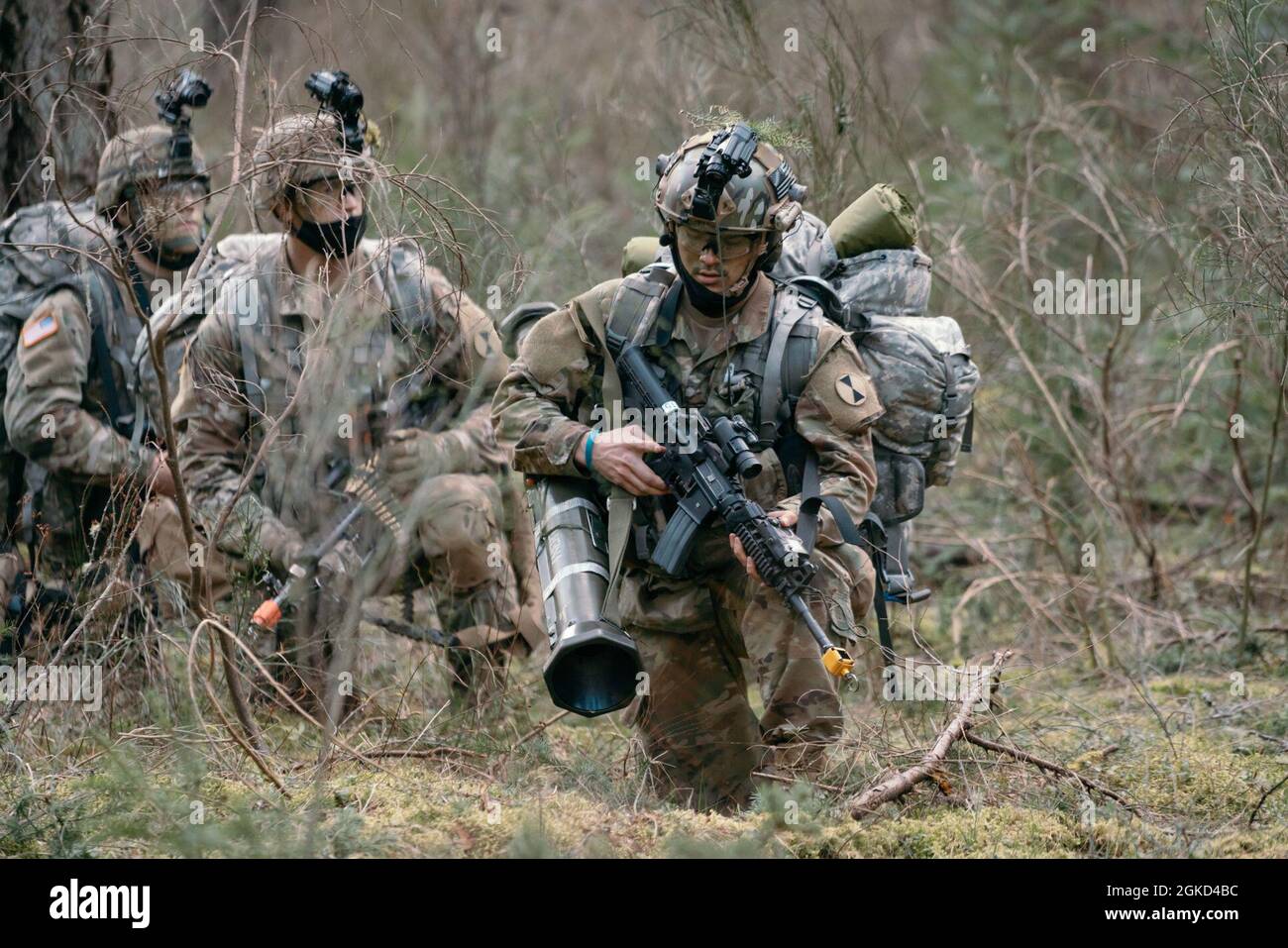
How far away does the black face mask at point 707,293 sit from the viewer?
476 cm

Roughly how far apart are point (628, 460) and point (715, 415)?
35 centimetres

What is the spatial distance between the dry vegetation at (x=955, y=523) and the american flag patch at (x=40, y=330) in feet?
2.64

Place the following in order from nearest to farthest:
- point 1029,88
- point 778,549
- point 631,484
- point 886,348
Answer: point 778,549 → point 631,484 → point 886,348 → point 1029,88

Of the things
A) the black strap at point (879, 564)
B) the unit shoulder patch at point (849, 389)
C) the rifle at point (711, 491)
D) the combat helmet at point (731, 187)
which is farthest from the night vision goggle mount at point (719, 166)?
the black strap at point (879, 564)

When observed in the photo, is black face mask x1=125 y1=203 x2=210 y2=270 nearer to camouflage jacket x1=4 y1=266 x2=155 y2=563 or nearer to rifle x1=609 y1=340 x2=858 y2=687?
camouflage jacket x1=4 y1=266 x2=155 y2=563

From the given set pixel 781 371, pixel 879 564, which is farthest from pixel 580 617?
pixel 879 564

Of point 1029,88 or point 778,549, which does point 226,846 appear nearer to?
point 778,549

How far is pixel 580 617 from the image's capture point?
4426 mm

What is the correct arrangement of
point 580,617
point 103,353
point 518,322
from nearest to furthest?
point 580,617 → point 518,322 → point 103,353

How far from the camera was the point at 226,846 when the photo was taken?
3486mm

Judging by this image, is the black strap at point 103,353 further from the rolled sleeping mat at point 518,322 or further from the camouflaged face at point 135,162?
the rolled sleeping mat at point 518,322

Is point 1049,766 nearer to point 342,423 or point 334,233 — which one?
point 342,423

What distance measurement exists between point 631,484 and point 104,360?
2.55 meters
